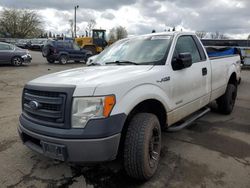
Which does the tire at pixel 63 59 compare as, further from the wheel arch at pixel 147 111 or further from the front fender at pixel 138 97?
the front fender at pixel 138 97

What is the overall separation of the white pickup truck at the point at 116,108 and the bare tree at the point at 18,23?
67.2 metres

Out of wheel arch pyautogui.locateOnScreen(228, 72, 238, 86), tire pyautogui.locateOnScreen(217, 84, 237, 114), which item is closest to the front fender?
tire pyautogui.locateOnScreen(217, 84, 237, 114)

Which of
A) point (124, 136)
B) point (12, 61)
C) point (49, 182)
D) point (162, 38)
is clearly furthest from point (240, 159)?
point (12, 61)

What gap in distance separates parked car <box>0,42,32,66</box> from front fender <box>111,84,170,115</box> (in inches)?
600

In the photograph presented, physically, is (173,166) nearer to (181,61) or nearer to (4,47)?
(181,61)

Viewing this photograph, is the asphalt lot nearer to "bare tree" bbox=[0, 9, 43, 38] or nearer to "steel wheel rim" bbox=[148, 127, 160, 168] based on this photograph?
"steel wheel rim" bbox=[148, 127, 160, 168]

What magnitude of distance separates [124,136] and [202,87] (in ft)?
7.00

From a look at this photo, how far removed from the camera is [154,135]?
311 centimetres

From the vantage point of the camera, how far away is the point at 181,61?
136 inches

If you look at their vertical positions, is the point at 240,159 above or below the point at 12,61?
below

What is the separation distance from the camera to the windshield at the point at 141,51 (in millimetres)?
3552

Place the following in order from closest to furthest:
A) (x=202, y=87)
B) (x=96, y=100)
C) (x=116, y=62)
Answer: (x=96, y=100) < (x=116, y=62) < (x=202, y=87)

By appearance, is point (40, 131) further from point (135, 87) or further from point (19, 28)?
point (19, 28)

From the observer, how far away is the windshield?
11.7ft
